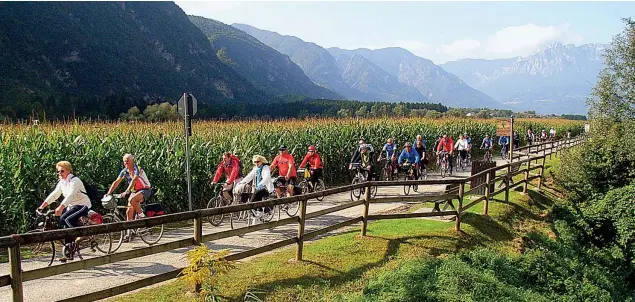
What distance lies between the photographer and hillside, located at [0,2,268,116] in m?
77.3

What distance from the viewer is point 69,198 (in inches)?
314

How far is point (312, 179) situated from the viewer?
1484 cm

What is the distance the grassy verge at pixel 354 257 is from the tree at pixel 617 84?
→ 23361mm

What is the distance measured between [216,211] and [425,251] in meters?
5.06

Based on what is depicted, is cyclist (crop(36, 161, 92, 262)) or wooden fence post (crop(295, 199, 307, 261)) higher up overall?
cyclist (crop(36, 161, 92, 262))

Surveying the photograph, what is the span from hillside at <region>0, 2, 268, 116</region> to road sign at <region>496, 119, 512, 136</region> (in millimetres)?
48137

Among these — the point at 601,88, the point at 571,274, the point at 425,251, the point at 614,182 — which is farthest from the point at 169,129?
the point at 601,88

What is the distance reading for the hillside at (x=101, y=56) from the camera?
77.3 metres

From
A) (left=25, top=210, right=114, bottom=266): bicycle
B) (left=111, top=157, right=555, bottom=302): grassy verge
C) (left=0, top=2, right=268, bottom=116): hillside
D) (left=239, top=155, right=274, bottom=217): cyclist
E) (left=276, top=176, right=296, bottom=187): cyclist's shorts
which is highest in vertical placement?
(left=0, top=2, right=268, bottom=116): hillside

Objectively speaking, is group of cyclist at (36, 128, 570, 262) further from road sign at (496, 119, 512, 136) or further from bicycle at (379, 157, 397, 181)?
road sign at (496, 119, 512, 136)

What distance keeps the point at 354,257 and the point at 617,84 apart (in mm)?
32747

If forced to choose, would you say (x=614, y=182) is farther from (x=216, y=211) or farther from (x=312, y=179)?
(x=216, y=211)

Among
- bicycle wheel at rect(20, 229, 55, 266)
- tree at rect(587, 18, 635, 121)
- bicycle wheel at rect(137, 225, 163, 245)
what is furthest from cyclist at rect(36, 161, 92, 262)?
tree at rect(587, 18, 635, 121)

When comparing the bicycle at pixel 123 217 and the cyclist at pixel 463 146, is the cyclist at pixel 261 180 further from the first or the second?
the cyclist at pixel 463 146
